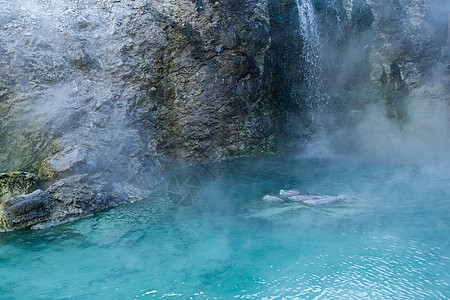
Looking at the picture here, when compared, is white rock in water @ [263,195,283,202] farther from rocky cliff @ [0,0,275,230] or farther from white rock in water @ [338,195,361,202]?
rocky cliff @ [0,0,275,230]

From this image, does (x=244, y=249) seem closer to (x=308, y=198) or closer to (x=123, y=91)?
(x=308, y=198)

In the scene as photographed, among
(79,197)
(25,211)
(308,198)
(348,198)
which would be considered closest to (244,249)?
(308,198)

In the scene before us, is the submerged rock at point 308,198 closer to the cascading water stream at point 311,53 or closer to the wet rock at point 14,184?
the wet rock at point 14,184

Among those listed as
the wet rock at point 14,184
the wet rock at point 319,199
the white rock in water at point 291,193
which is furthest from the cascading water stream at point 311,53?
the wet rock at point 14,184

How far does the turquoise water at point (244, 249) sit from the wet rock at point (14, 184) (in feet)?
3.15

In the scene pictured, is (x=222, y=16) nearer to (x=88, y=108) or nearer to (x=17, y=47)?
(x=88, y=108)

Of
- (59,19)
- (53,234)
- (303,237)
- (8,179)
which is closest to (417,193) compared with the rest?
(303,237)

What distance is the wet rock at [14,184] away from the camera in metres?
6.40

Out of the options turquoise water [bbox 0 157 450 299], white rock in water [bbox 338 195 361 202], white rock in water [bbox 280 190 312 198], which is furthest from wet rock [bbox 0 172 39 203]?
white rock in water [bbox 338 195 361 202]

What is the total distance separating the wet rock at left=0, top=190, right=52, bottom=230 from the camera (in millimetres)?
Answer: 5848

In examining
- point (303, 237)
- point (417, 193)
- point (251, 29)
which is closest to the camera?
point (303, 237)

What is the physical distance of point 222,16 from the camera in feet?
31.2

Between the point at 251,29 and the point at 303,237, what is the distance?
6271mm

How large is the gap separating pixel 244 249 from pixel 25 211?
3.53m
